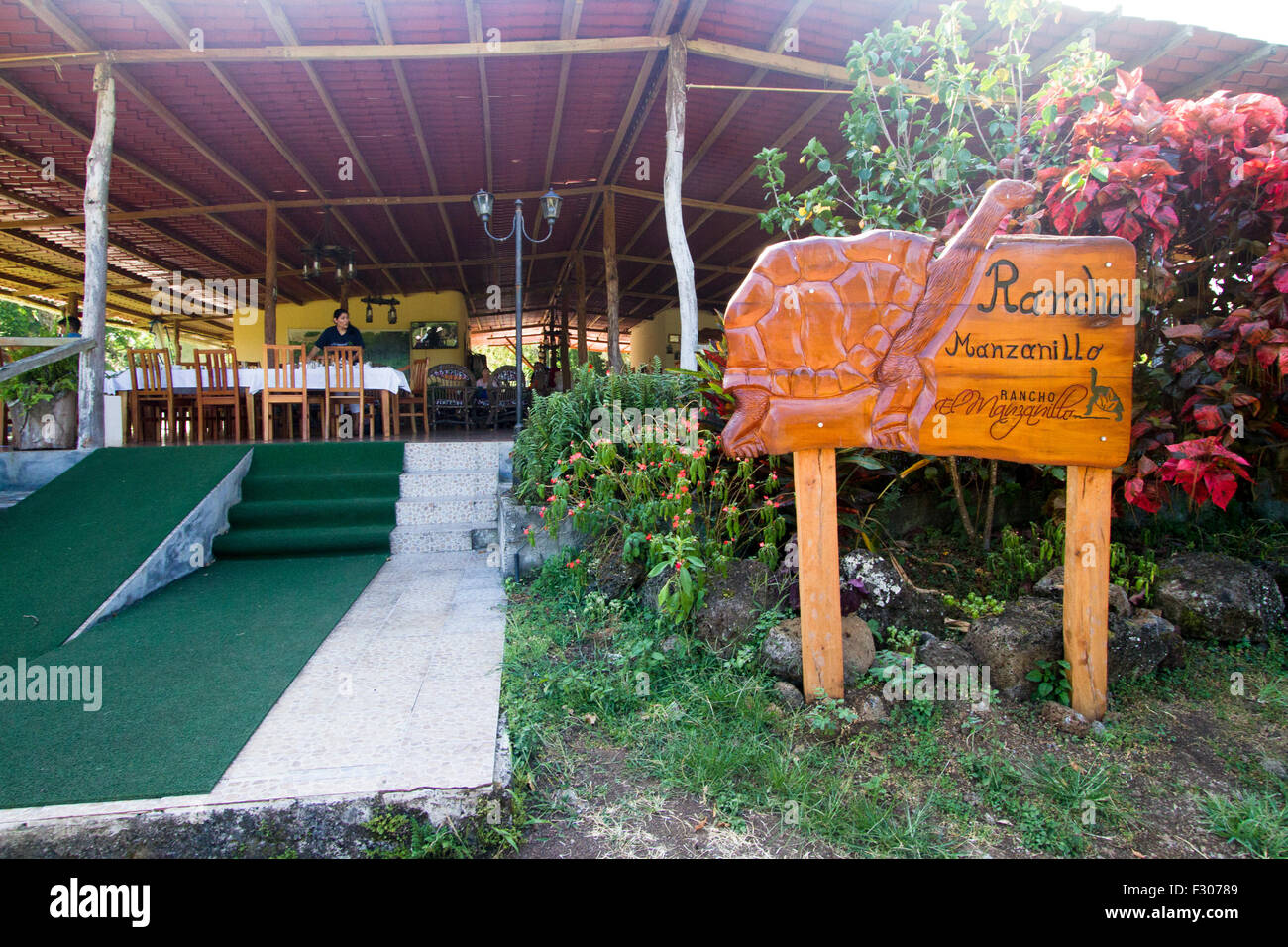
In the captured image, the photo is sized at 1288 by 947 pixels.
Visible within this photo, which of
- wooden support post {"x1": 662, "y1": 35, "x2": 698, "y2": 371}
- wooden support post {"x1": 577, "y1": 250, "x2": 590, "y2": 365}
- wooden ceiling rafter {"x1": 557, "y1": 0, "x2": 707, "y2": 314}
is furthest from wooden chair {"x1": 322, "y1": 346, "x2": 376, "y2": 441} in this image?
wooden support post {"x1": 577, "y1": 250, "x2": 590, "y2": 365}

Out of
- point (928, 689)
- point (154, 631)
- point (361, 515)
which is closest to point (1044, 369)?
point (928, 689)

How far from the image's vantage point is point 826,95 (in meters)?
6.11

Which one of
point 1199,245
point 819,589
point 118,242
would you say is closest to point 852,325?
point 819,589

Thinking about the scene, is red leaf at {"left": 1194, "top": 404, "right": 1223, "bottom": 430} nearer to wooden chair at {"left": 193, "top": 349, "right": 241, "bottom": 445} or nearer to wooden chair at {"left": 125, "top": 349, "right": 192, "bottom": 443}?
wooden chair at {"left": 193, "top": 349, "right": 241, "bottom": 445}

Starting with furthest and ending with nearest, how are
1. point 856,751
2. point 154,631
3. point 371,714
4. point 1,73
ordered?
point 1,73, point 154,631, point 371,714, point 856,751

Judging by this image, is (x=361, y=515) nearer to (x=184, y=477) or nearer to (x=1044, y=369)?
(x=184, y=477)

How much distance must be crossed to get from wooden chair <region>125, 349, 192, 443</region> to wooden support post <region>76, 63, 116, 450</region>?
0.70 m

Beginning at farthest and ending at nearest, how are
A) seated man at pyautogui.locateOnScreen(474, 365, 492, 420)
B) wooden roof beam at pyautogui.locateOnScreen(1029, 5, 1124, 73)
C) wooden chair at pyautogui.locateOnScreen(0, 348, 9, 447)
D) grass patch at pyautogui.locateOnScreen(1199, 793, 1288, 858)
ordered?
seated man at pyautogui.locateOnScreen(474, 365, 492, 420) → wooden chair at pyautogui.locateOnScreen(0, 348, 9, 447) → wooden roof beam at pyautogui.locateOnScreen(1029, 5, 1124, 73) → grass patch at pyautogui.locateOnScreen(1199, 793, 1288, 858)

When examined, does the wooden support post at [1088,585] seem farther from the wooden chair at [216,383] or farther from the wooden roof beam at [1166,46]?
the wooden chair at [216,383]

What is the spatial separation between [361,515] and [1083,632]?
4.43 meters

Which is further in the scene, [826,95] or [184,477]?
[826,95]

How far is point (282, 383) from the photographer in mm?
6207

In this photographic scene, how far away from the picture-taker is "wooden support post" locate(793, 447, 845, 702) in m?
2.29

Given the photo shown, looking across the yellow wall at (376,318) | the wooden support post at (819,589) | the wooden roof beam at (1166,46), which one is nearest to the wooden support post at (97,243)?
the wooden support post at (819,589)
